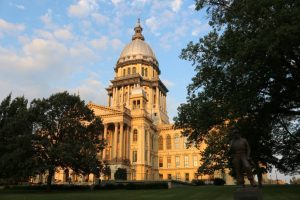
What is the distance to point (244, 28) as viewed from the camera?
80.5 feet

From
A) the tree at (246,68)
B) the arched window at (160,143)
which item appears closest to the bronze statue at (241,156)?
the tree at (246,68)

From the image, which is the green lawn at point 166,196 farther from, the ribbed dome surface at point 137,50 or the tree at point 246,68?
the ribbed dome surface at point 137,50

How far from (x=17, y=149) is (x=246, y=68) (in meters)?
30.6

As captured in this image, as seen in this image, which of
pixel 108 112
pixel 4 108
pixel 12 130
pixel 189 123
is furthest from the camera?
pixel 108 112

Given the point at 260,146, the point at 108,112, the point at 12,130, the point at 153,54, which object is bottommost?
the point at 260,146

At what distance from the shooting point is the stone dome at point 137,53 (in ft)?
379

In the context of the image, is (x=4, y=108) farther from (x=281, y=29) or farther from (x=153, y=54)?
(x=153, y=54)

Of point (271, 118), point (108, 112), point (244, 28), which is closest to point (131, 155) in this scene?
point (108, 112)

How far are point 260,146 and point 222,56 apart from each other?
49.1ft

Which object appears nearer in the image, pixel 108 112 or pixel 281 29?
pixel 281 29

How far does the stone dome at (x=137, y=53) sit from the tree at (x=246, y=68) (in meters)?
84.8

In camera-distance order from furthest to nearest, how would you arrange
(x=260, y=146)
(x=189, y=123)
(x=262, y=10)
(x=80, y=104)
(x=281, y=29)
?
(x=80, y=104), (x=260, y=146), (x=189, y=123), (x=262, y=10), (x=281, y=29)

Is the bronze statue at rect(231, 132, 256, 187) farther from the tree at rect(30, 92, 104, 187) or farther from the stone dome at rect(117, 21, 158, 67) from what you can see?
the stone dome at rect(117, 21, 158, 67)

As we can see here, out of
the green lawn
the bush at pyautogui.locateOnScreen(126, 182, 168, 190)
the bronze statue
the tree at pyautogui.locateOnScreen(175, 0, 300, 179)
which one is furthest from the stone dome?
the bronze statue
